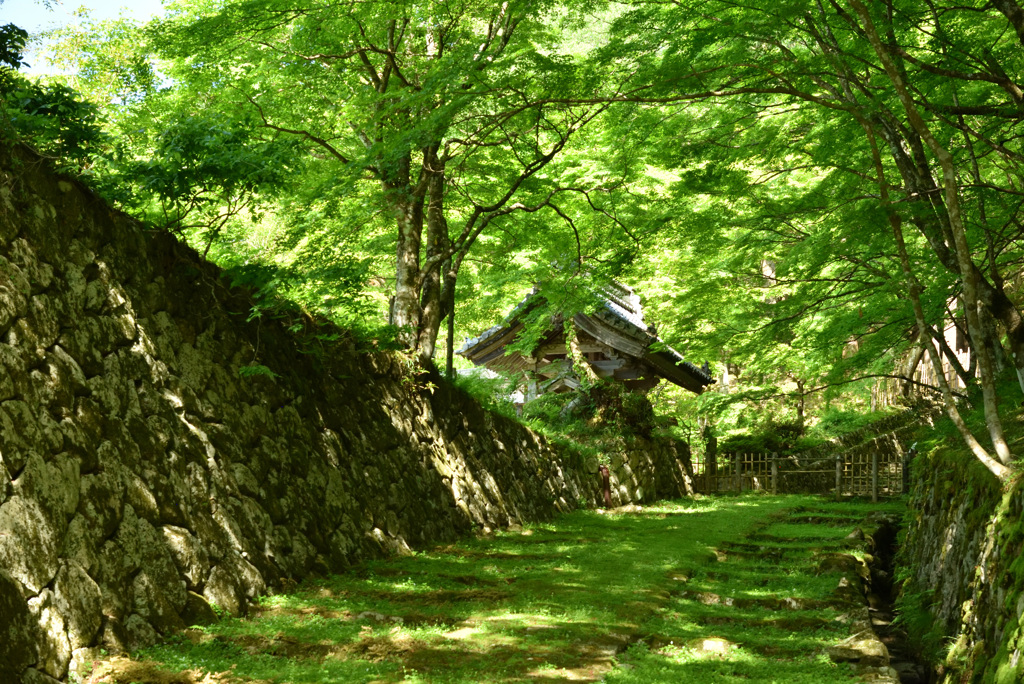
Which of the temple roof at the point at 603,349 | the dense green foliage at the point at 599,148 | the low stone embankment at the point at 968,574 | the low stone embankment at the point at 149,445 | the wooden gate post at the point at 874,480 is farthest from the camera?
the wooden gate post at the point at 874,480

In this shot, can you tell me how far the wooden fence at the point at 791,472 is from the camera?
22672mm

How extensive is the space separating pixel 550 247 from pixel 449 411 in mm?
3918

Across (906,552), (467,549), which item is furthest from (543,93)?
(906,552)

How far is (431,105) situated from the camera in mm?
10406

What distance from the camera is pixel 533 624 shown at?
6602 mm

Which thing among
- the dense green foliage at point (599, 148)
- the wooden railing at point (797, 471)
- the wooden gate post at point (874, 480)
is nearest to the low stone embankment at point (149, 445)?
the dense green foliage at point (599, 148)

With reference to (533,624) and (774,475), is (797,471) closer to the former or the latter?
(774,475)

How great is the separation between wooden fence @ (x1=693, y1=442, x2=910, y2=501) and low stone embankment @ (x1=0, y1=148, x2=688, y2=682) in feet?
52.4

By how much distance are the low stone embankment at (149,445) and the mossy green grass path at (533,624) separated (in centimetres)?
38

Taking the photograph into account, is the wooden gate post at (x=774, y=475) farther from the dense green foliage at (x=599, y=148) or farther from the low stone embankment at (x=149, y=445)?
the low stone embankment at (x=149, y=445)

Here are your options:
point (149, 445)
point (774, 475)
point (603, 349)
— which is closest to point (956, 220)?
point (149, 445)

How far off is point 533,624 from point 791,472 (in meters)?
19.0

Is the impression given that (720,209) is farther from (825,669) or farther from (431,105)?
(825,669)

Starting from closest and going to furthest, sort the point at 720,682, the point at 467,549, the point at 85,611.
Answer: the point at 85,611
the point at 720,682
the point at 467,549
